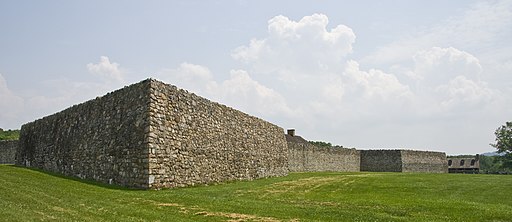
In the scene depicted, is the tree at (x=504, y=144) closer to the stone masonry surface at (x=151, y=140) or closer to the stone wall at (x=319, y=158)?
the stone wall at (x=319, y=158)

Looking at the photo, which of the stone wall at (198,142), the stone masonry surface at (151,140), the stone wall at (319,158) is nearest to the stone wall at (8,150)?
the stone masonry surface at (151,140)

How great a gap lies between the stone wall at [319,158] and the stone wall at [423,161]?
28.4ft

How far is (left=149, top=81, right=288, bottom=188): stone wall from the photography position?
72.3ft

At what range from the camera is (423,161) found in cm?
7650

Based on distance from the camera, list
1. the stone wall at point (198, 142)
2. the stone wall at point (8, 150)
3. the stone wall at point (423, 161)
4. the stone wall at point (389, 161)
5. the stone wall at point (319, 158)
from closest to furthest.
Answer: the stone wall at point (198, 142), the stone wall at point (319, 158), the stone wall at point (8, 150), the stone wall at point (389, 161), the stone wall at point (423, 161)

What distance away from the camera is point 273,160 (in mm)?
39188

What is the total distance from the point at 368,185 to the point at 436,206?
9223 mm

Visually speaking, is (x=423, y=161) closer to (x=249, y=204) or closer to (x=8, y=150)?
(x=8, y=150)

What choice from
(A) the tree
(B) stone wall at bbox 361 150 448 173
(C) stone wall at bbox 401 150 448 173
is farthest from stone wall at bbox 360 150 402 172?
(A) the tree

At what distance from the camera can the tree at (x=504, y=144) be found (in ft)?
281

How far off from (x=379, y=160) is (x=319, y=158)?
19.7 meters

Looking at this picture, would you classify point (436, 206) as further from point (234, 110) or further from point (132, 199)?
point (234, 110)

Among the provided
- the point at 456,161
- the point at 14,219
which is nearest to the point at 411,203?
the point at 14,219

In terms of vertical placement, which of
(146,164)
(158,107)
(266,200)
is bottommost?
(266,200)
